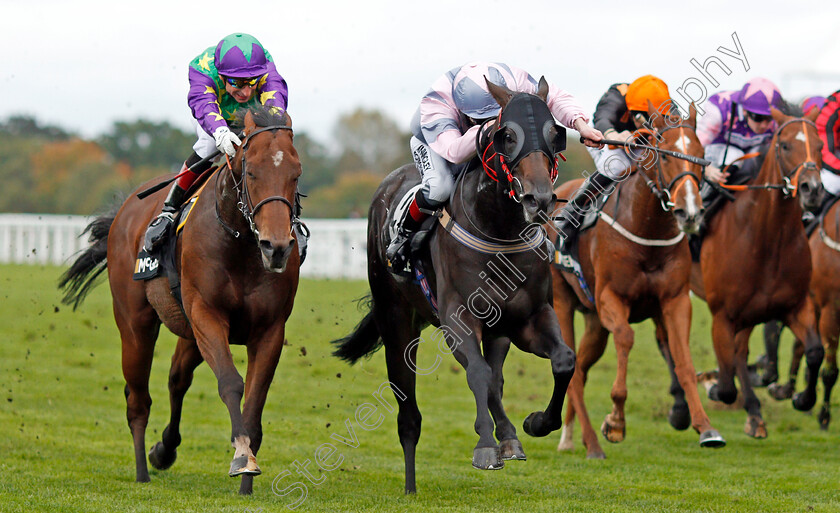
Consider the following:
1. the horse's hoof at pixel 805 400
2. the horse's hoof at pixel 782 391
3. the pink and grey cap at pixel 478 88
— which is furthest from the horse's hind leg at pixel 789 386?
the pink and grey cap at pixel 478 88

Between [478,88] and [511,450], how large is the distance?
185cm

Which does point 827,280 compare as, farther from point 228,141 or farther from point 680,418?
point 228,141

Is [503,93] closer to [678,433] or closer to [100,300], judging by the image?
[678,433]

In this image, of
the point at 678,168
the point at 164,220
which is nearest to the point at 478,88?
the point at 678,168

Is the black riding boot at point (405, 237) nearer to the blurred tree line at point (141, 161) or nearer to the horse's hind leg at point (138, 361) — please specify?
the horse's hind leg at point (138, 361)

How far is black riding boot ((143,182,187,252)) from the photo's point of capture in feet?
19.1

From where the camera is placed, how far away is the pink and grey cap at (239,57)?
563 centimetres

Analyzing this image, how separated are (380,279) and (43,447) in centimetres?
288

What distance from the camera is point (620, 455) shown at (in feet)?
25.4

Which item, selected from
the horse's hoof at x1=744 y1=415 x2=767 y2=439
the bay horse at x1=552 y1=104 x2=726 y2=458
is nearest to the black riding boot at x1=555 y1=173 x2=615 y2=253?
the bay horse at x1=552 y1=104 x2=726 y2=458

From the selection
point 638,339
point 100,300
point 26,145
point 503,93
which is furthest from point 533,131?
point 26,145

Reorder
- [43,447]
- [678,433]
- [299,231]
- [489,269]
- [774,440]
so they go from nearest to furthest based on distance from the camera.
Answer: [489,269]
[299,231]
[43,447]
[774,440]
[678,433]

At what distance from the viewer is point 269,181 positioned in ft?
15.7

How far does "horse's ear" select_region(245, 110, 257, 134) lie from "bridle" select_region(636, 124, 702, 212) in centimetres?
255
